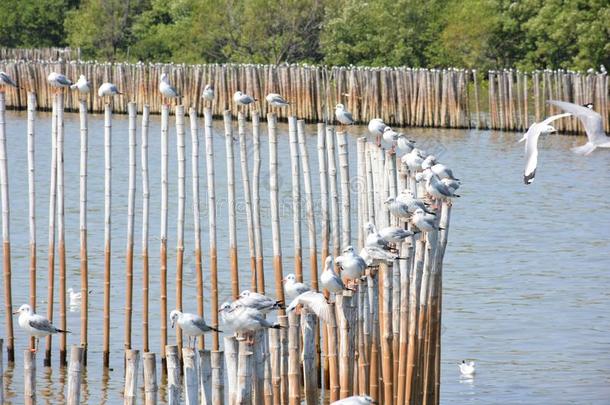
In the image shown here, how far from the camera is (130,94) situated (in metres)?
42.8

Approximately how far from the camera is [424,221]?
1311 centimetres

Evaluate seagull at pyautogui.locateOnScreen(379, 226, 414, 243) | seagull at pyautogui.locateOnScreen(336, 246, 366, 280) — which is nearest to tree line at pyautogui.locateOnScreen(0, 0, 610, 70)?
seagull at pyautogui.locateOnScreen(379, 226, 414, 243)

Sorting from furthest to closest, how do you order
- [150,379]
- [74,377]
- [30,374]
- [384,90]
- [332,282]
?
[384,90]
[332,282]
[30,374]
[74,377]
[150,379]

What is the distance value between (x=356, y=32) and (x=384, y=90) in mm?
9063

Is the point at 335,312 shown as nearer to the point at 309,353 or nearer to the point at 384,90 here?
the point at 309,353

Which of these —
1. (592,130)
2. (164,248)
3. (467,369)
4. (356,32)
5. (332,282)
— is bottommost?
(467,369)

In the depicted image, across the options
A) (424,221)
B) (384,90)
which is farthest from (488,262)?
(384,90)

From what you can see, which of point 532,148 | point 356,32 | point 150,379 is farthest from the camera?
point 356,32

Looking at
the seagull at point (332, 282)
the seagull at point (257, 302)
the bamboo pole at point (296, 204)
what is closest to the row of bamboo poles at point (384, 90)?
the bamboo pole at point (296, 204)

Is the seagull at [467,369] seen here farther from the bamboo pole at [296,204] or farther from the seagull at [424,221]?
the seagull at [424,221]

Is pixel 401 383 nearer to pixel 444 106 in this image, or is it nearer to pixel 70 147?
pixel 70 147

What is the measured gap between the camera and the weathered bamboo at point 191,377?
8.73m

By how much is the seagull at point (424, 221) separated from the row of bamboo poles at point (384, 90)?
980 inches

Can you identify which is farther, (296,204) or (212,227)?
(296,204)
